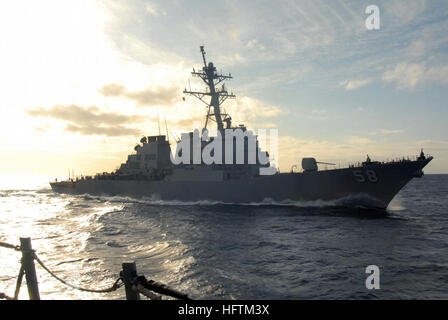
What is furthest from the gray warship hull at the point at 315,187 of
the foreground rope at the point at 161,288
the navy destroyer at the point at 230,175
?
the foreground rope at the point at 161,288

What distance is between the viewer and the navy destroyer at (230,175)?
19.2 m

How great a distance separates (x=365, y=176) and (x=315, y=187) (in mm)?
3335

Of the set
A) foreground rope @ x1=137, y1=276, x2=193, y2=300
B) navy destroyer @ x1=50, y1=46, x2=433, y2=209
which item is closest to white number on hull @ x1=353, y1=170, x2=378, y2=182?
navy destroyer @ x1=50, y1=46, x2=433, y2=209

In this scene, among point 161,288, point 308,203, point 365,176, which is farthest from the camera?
point 308,203

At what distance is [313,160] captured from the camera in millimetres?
21047

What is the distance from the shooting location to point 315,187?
821 inches

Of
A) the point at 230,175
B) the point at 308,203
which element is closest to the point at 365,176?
the point at 308,203

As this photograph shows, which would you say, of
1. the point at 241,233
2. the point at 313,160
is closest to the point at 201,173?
the point at 313,160

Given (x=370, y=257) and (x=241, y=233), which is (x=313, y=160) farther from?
(x=370, y=257)

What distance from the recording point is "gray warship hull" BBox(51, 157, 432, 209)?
1861 centimetres

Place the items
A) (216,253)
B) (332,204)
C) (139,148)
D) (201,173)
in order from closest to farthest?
(216,253), (332,204), (201,173), (139,148)

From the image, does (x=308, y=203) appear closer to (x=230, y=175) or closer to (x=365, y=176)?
(x=365, y=176)

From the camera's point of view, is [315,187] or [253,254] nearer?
[253,254]

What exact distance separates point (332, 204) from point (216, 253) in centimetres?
1264
